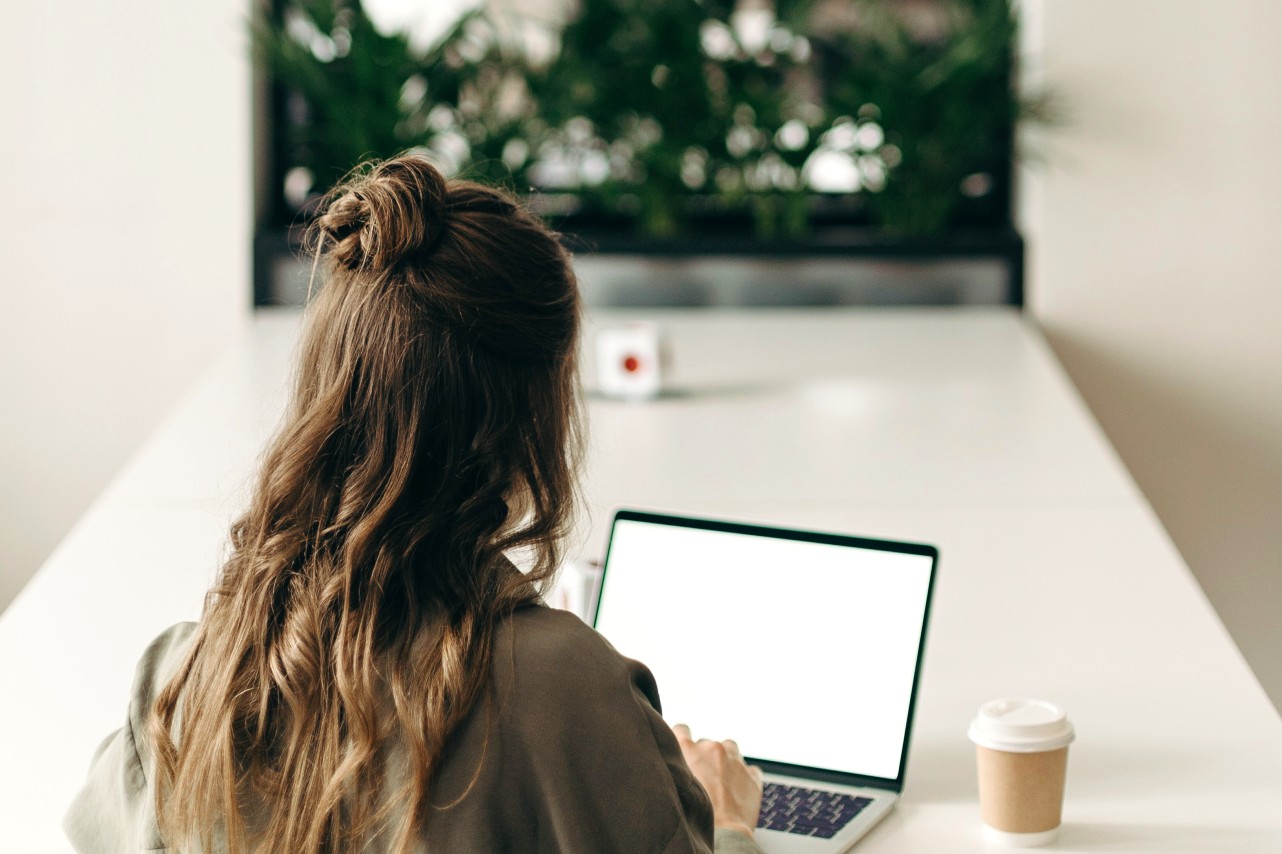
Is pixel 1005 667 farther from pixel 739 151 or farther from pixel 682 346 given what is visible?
pixel 739 151

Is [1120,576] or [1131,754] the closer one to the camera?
[1131,754]

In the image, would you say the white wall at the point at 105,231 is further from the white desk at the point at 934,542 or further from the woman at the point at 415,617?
the woman at the point at 415,617

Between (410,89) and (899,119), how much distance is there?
107 cm

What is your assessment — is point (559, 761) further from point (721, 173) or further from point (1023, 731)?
point (721, 173)

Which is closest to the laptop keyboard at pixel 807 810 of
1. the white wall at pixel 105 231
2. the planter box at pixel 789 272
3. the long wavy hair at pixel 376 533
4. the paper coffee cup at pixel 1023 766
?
the paper coffee cup at pixel 1023 766

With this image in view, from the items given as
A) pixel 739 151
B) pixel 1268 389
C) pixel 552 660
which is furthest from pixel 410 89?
pixel 552 660

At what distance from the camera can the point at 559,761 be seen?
0.80 meters

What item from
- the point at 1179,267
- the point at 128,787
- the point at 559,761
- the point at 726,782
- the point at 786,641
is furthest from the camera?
the point at 1179,267

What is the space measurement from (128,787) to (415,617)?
0.84 feet

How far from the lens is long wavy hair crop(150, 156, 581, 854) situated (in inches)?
31.8

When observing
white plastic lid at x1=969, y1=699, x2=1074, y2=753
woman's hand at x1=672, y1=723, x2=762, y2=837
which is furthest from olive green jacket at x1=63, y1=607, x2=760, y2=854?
white plastic lid at x1=969, y1=699, x2=1074, y2=753

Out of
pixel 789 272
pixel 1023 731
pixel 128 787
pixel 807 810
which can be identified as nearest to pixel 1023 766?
pixel 1023 731

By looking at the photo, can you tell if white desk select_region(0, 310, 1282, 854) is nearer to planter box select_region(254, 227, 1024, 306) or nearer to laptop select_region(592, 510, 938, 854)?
laptop select_region(592, 510, 938, 854)

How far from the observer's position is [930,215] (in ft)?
10.1
